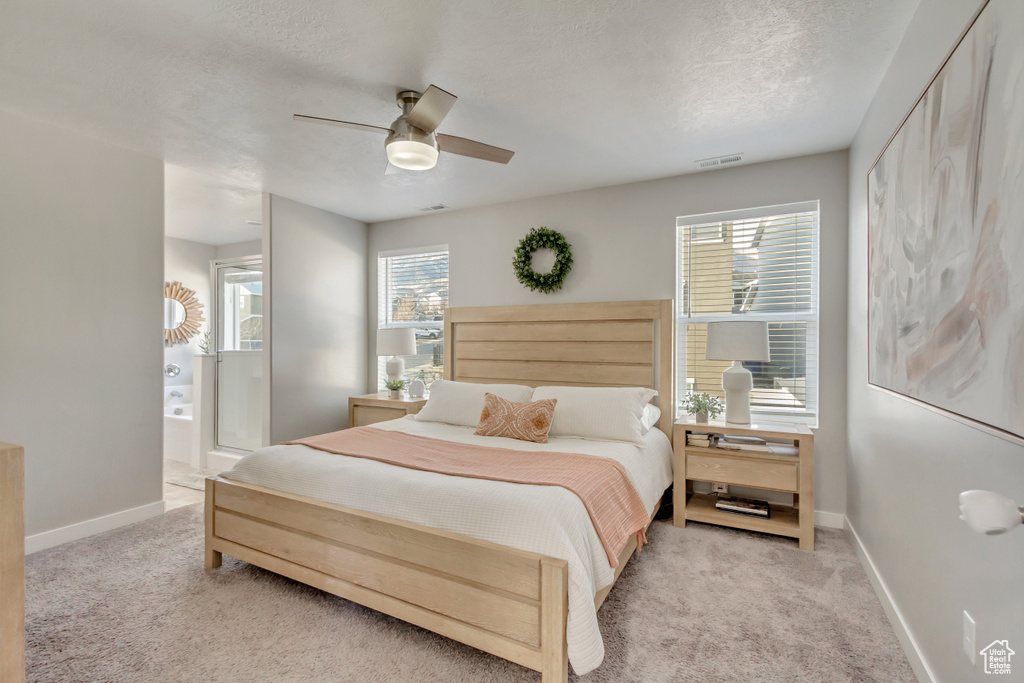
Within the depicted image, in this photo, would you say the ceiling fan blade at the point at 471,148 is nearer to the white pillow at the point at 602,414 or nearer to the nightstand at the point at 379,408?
the white pillow at the point at 602,414

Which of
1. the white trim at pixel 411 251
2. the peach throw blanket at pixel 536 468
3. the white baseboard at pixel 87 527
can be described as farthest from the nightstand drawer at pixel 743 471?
the white baseboard at pixel 87 527

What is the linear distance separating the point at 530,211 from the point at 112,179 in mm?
3072

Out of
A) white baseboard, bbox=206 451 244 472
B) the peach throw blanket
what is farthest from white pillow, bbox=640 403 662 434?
white baseboard, bbox=206 451 244 472

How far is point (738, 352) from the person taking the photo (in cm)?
311

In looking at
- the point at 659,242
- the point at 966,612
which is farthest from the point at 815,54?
the point at 966,612

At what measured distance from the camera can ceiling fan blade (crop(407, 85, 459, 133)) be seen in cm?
211

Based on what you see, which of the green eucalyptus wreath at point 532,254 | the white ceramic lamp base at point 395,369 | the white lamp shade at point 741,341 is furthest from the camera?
the white ceramic lamp base at point 395,369

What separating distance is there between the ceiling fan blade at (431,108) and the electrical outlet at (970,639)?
2.57m

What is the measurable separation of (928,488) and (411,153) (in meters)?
2.54

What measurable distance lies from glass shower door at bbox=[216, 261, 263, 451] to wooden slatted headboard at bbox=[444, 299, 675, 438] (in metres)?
2.06

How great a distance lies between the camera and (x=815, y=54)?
2158mm

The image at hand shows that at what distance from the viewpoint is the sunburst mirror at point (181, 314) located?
243 inches

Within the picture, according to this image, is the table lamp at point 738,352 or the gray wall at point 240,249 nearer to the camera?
the table lamp at point 738,352

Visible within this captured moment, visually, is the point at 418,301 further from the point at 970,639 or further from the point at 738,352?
the point at 970,639
